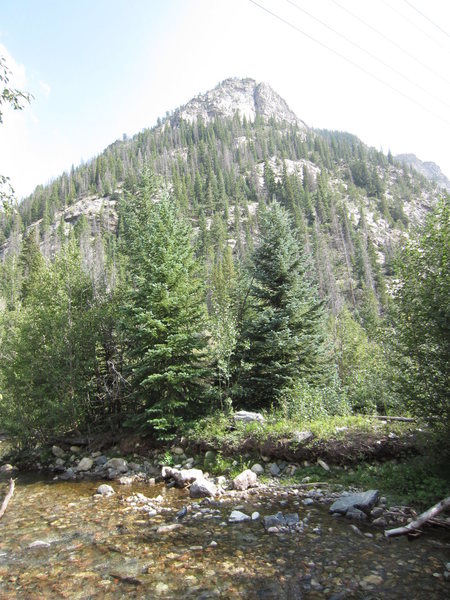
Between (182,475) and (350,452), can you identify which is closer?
(350,452)

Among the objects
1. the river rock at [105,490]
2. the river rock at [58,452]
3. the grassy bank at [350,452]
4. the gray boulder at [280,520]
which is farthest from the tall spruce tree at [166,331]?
the gray boulder at [280,520]

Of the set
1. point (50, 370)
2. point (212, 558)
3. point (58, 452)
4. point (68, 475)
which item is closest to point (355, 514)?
point (212, 558)

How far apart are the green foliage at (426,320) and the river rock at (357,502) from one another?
2297 millimetres

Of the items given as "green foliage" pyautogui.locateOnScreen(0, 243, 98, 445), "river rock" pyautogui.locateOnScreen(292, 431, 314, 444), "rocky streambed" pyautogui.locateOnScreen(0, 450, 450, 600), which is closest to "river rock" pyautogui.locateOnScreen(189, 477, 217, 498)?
"rocky streambed" pyautogui.locateOnScreen(0, 450, 450, 600)

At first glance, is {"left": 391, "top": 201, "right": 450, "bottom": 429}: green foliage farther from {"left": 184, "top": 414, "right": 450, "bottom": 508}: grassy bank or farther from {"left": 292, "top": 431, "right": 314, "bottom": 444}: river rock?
{"left": 292, "top": 431, "right": 314, "bottom": 444}: river rock

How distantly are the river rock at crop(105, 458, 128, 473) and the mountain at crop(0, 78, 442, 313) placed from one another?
52602 millimetres

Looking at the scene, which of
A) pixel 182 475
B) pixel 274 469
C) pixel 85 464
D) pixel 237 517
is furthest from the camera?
pixel 85 464

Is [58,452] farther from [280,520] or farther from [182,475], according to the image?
[280,520]

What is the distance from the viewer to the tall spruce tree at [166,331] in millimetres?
13852

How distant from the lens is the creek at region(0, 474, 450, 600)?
207 inches

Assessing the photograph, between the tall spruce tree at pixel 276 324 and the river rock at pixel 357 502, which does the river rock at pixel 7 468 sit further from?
the river rock at pixel 357 502

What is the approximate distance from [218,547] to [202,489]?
3067 millimetres

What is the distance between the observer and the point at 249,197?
399ft

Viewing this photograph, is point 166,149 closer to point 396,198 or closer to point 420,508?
point 396,198
